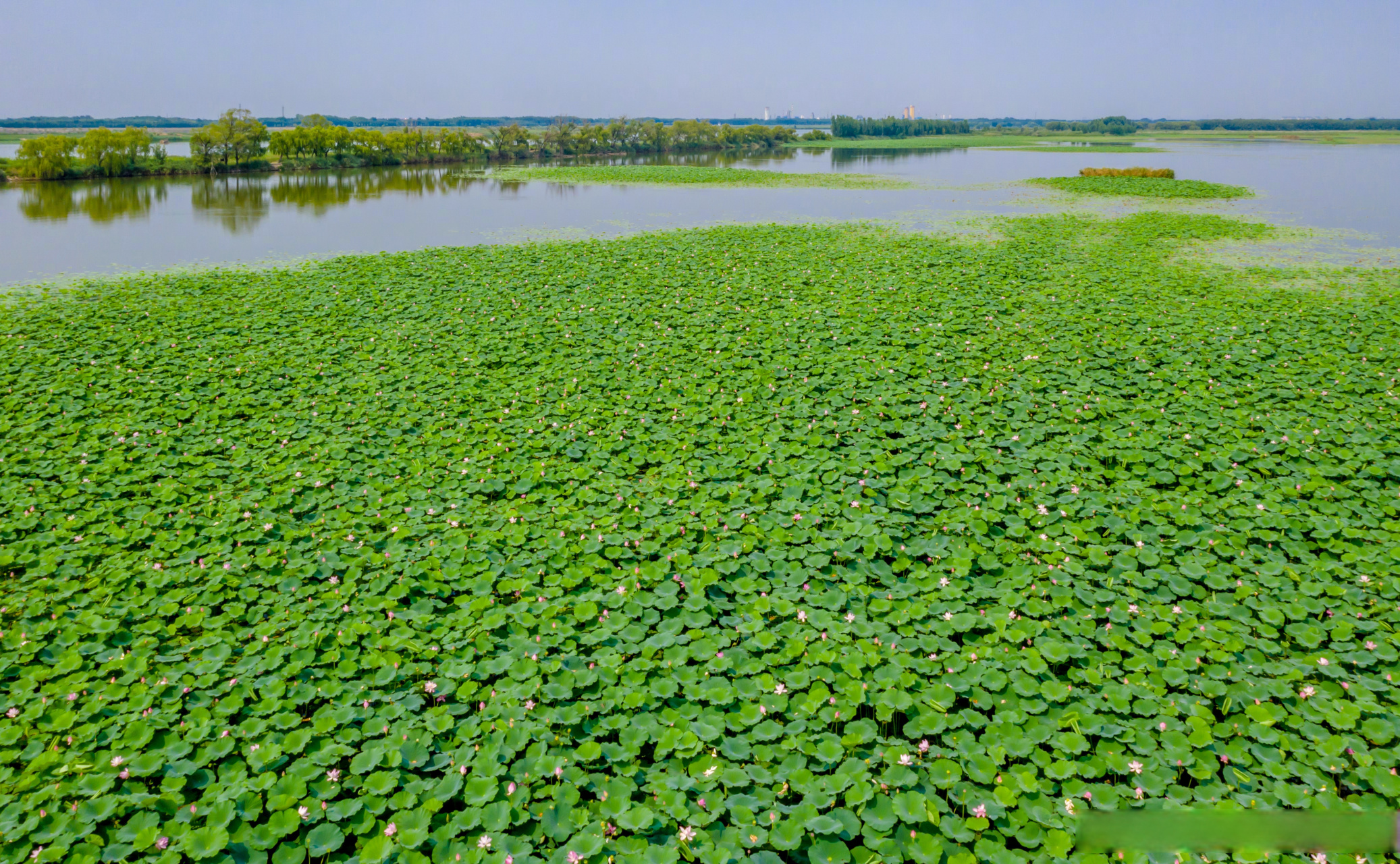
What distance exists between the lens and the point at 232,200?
25.4m

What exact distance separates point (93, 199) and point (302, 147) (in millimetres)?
19066

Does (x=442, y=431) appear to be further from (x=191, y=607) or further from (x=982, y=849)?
(x=982, y=849)

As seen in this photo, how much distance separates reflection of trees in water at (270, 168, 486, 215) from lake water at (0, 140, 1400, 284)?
0.44 ft

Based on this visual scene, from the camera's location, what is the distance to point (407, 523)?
5.09 metres

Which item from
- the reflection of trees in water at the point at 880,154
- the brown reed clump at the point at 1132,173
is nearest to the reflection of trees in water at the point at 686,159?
the reflection of trees in water at the point at 880,154

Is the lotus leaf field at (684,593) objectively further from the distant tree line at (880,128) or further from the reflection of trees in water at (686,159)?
the distant tree line at (880,128)

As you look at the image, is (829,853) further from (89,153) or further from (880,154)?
(880,154)

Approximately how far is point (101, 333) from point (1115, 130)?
135096mm

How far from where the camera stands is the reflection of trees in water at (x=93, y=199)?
20.9 m

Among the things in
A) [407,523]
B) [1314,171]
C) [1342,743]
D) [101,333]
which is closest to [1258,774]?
[1342,743]

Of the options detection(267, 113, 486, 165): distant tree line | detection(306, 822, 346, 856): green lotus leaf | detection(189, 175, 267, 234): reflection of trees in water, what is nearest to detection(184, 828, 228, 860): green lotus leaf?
detection(306, 822, 346, 856): green lotus leaf

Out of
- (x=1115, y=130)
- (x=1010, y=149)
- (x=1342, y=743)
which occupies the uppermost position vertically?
(x=1115, y=130)

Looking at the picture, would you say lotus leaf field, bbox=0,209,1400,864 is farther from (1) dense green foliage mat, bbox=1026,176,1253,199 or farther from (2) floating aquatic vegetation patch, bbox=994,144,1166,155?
(2) floating aquatic vegetation patch, bbox=994,144,1166,155

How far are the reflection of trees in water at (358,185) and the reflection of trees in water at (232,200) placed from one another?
2.45 feet
